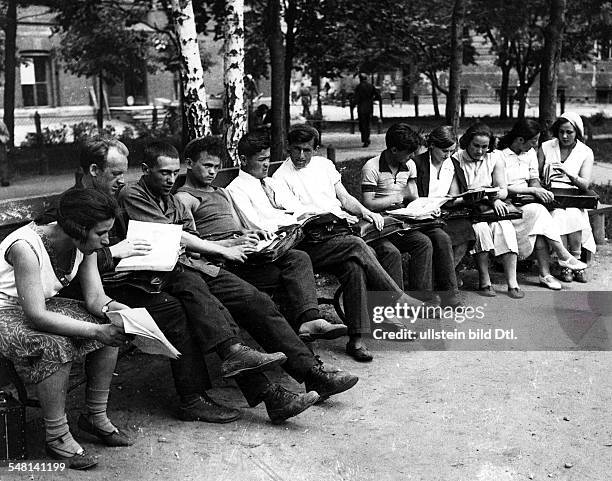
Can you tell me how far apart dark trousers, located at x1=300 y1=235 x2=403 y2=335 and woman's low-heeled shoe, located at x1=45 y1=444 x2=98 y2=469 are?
80.5 inches

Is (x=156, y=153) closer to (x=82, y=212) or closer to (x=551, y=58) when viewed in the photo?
(x=82, y=212)

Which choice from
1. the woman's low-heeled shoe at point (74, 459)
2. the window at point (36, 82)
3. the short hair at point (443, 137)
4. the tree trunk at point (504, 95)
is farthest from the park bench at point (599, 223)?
the window at point (36, 82)

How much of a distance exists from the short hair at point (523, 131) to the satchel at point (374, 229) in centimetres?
187

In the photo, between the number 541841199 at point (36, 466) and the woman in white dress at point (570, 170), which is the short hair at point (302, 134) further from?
the number 541841199 at point (36, 466)

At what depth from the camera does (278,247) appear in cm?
535

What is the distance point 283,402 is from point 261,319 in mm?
495

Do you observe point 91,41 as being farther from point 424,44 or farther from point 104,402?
point 104,402

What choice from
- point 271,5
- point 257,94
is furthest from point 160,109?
point 271,5

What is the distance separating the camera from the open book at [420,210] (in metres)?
6.50

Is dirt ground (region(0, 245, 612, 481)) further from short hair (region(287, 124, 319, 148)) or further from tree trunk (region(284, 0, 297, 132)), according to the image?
tree trunk (region(284, 0, 297, 132))

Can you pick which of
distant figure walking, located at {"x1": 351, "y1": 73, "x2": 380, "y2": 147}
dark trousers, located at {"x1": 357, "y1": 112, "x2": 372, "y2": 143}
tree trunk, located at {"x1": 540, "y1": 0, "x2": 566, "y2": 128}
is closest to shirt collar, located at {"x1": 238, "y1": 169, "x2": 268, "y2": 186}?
tree trunk, located at {"x1": 540, "y1": 0, "x2": 566, "y2": 128}

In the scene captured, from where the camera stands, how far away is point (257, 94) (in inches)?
939

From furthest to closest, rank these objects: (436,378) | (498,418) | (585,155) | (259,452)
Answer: (585,155) < (436,378) < (498,418) < (259,452)

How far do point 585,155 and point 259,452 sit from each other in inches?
191
